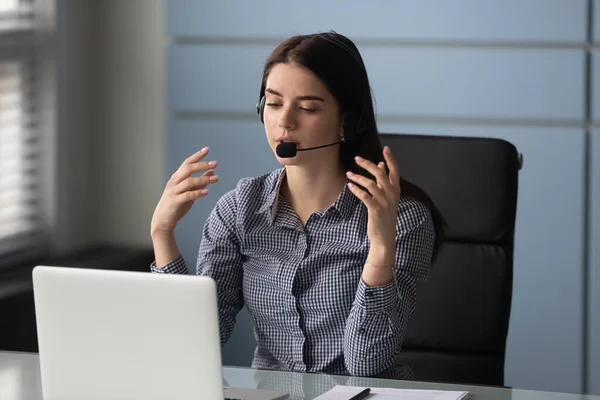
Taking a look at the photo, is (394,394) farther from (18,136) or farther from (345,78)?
(18,136)

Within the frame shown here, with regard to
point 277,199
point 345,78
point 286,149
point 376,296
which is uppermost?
point 345,78

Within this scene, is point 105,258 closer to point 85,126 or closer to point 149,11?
point 85,126

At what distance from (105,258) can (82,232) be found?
19 centimetres

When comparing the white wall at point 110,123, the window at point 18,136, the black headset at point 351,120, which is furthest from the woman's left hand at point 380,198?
the white wall at point 110,123

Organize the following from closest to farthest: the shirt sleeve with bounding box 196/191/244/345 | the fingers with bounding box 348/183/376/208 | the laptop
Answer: the laptop < the fingers with bounding box 348/183/376/208 < the shirt sleeve with bounding box 196/191/244/345

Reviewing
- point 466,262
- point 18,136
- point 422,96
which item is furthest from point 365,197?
point 18,136

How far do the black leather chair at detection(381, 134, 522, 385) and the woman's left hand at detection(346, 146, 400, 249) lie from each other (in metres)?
0.43

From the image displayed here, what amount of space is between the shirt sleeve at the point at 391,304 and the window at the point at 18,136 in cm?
153

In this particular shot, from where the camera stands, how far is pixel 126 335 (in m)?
1.33

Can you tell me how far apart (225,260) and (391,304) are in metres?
0.37

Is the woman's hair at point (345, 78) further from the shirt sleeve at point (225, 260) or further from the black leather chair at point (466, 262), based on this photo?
the shirt sleeve at point (225, 260)

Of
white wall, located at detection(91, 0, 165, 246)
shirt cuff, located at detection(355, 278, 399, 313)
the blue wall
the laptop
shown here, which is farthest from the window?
the laptop

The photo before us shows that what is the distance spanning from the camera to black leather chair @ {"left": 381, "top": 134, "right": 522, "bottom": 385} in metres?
2.09

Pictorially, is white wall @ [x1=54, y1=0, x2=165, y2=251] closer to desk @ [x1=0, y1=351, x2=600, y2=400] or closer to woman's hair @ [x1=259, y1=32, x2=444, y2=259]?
woman's hair @ [x1=259, y1=32, x2=444, y2=259]
